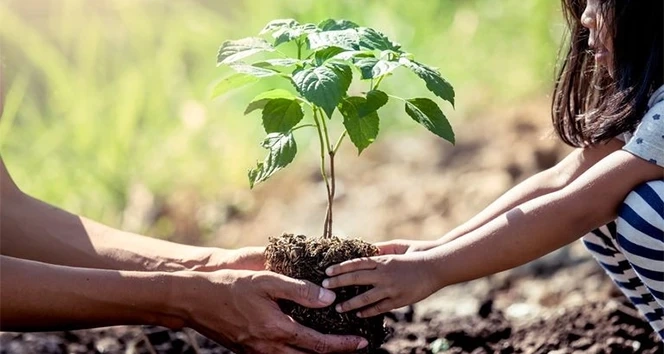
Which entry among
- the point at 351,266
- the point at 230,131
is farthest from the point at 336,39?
the point at 230,131

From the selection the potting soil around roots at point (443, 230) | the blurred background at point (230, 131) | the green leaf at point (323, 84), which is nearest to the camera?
the green leaf at point (323, 84)

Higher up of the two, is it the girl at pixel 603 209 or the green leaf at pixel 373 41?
the green leaf at pixel 373 41

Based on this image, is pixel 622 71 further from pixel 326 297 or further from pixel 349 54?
pixel 326 297

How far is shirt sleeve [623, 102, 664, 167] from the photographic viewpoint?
226 cm

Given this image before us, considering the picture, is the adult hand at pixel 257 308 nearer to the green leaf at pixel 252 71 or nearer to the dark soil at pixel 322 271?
the dark soil at pixel 322 271

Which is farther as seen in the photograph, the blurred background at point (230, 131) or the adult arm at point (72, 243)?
the blurred background at point (230, 131)

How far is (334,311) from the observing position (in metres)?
2.33

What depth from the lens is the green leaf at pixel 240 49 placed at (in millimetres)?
2268

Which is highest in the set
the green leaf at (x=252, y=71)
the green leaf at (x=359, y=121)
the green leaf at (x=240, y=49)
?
the green leaf at (x=240, y=49)

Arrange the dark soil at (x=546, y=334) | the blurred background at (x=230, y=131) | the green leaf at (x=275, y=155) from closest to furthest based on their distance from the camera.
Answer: the green leaf at (x=275, y=155), the dark soil at (x=546, y=334), the blurred background at (x=230, y=131)

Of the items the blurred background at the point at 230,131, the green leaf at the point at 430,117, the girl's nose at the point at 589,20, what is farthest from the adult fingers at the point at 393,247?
the blurred background at the point at 230,131

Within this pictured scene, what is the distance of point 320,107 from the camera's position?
2.22 m

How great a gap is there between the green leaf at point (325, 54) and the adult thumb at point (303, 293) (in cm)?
47

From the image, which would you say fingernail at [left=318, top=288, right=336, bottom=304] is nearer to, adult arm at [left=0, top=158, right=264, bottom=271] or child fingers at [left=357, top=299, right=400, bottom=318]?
child fingers at [left=357, top=299, right=400, bottom=318]
